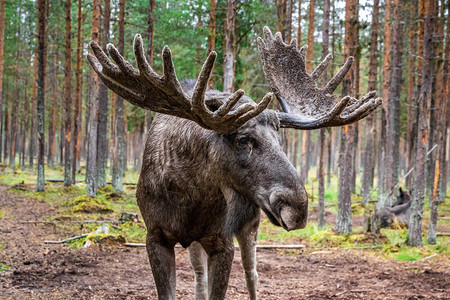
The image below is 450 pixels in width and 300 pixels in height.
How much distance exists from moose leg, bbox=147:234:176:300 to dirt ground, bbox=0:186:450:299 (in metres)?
2.04

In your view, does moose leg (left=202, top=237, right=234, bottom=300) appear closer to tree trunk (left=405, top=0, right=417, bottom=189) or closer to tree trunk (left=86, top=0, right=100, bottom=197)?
tree trunk (left=86, top=0, right=100, bottom=197)

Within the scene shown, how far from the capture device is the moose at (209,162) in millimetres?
3115

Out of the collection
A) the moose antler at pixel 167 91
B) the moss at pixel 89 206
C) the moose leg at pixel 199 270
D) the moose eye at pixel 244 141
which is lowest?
the moss at pixel 89 206

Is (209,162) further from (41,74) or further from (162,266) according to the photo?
(41,74)

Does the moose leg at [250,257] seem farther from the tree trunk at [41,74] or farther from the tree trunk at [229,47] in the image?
the tree trunk at [41,74]

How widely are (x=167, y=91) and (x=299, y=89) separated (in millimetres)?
1883

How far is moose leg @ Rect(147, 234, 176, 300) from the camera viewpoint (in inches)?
156

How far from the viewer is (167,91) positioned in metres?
3.46

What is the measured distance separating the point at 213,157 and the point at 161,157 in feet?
2.32

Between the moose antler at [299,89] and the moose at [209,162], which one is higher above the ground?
the moose antler at [299,89]

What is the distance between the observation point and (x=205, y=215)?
3.85m

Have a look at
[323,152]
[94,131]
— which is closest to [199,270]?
[323,152]

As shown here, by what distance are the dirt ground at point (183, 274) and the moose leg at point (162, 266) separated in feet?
6.70

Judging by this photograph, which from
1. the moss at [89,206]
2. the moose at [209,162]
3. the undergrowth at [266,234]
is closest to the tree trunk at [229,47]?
the undergrowth at [266,234]
